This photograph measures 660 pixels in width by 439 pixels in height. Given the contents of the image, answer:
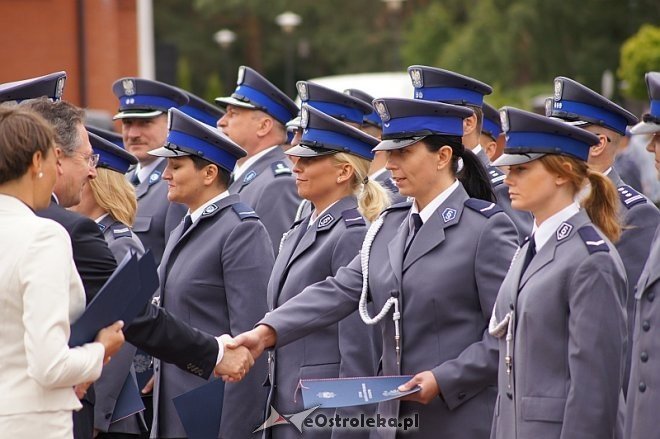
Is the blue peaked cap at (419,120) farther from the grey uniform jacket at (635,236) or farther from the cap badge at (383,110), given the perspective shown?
the grey uniform jacket at (635,236)

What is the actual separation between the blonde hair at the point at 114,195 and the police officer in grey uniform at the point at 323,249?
87 centimetres

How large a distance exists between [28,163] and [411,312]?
1.79 metres

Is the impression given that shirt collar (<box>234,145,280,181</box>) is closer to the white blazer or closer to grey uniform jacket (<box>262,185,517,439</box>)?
grey uniform jacket (<box>262,185,517,439</box>)

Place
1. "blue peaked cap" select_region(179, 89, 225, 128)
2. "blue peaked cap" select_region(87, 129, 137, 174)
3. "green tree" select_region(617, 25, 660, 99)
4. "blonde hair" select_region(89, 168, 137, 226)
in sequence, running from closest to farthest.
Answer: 1. "blonde hair" select_region(89, 168, 137, 226)
2. "blue peaked cap" select_region(87, 129, 137, 174)
3. "blue peaked cap" select_region(179, 89, 225, 128)
4. "green tree" select_region(617, 25, 660, 99)

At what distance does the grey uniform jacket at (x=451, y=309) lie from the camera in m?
5.34

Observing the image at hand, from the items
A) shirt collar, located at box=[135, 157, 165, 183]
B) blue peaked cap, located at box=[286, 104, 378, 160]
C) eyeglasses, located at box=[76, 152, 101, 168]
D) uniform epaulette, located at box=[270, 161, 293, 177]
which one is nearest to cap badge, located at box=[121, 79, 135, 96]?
shirt collar, located at box=[135, 157, 165, 183]

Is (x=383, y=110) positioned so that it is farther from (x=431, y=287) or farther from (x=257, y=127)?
(x=257, y=127)

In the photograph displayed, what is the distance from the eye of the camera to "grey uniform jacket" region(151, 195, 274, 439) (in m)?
6.33

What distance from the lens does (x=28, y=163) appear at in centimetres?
437

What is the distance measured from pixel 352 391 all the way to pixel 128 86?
4.15m

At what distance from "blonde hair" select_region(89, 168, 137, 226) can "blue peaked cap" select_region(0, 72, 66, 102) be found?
1.93 feet

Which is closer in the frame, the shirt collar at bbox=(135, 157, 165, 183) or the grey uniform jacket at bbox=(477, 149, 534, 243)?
the grey uniform jacket at bbox=(477, 149, 534, 243)

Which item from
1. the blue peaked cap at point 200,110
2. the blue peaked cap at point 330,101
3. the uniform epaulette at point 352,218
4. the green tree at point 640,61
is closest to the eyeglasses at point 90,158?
the uniform epaulette at point 352,218

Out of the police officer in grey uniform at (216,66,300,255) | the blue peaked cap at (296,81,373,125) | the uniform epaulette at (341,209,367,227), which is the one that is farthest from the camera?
the police officer in grey uniform at (216,66,300,255)
